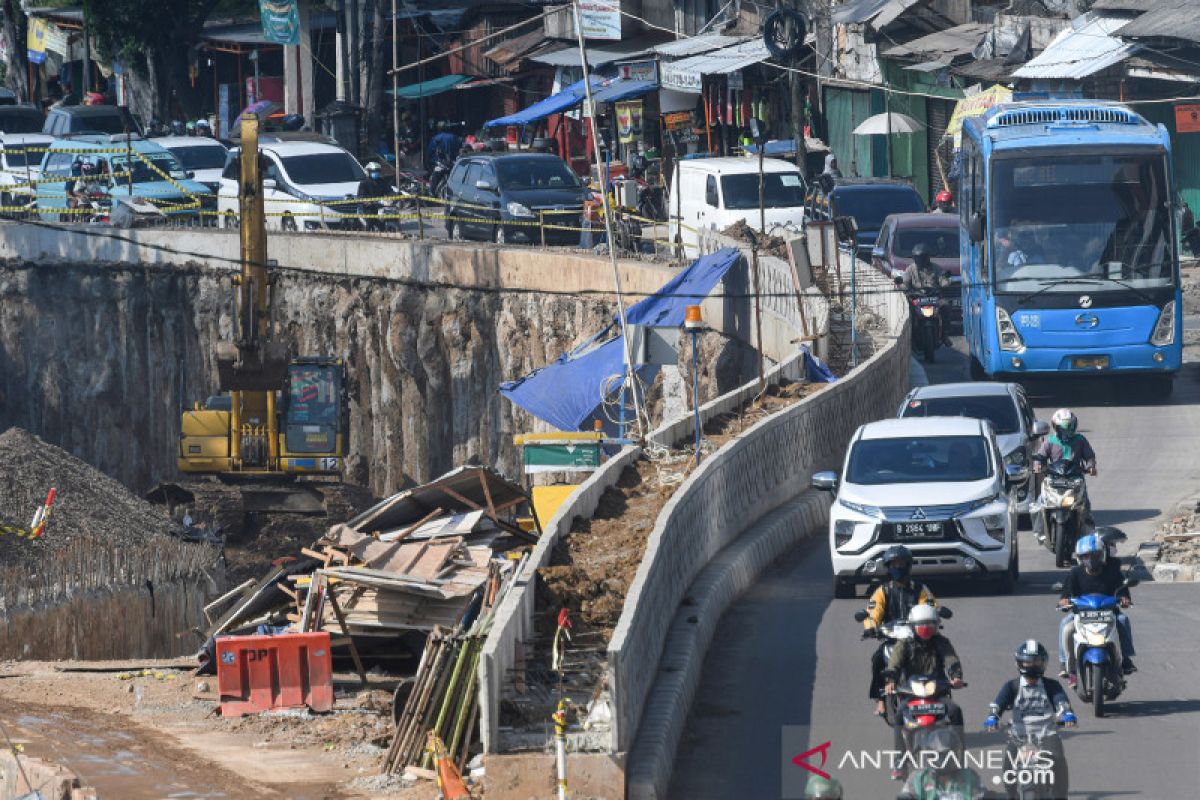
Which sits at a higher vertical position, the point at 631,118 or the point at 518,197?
the point at 631,118

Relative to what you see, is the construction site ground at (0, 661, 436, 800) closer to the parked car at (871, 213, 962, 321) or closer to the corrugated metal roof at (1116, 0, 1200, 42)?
the parked car at (871, 213, 962, 321)

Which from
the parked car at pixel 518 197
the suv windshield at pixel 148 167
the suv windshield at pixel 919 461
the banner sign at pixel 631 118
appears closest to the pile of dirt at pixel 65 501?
the parked car at pixel 518 197

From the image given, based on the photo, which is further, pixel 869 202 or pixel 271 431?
pixel 869 202

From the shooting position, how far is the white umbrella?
46.8 m

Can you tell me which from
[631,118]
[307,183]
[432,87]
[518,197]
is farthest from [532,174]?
[432,87]

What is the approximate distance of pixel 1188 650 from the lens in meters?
16.3

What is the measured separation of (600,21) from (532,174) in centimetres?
1575

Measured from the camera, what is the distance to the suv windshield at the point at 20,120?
56531 mm

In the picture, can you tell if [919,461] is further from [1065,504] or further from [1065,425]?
[1065,425]

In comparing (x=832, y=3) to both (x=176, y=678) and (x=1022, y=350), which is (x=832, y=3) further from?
(x=176, y=678)

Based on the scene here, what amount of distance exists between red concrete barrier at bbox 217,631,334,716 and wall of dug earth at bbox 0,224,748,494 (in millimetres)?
19346

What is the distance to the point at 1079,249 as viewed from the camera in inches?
1107

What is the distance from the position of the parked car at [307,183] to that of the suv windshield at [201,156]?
14.8ft

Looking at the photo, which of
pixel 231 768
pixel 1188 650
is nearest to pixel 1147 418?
pixel 1188 650
